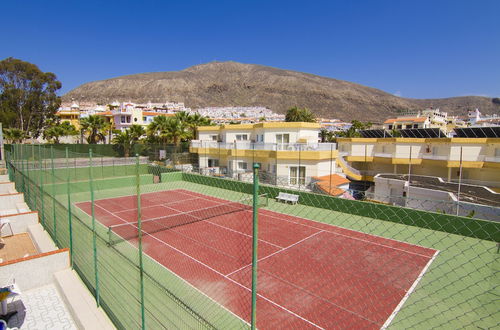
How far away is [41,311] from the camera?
7125mm

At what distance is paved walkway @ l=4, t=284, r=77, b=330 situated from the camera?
6.63m

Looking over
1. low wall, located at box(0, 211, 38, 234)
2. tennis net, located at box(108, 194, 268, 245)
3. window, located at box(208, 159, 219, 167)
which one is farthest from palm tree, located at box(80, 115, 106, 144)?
low wall, located at box(0, 211, 38, 234)

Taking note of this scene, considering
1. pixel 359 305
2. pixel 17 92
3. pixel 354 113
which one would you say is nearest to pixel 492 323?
pixel 359 305

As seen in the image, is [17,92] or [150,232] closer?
[150,232]

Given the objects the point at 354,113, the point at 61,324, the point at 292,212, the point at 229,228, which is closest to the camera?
the point at 61,324

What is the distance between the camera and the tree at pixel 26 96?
159 feet

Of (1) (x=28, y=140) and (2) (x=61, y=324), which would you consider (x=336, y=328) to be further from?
(1) (x=28, y=140)

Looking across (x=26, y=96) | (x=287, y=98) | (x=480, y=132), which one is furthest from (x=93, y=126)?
(x=287, y=98)

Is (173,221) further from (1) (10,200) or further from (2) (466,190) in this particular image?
(2) (466,190)

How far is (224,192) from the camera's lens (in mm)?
22500

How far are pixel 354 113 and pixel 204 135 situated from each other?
140 metres

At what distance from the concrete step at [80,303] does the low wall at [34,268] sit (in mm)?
285

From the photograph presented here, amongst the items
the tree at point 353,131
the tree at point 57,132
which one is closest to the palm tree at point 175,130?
the tree at point 57,132

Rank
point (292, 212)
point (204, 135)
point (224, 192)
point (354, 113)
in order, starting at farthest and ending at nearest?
point (354, 113) < point (204, 135) < point (224, 192) < point (292, 212)
